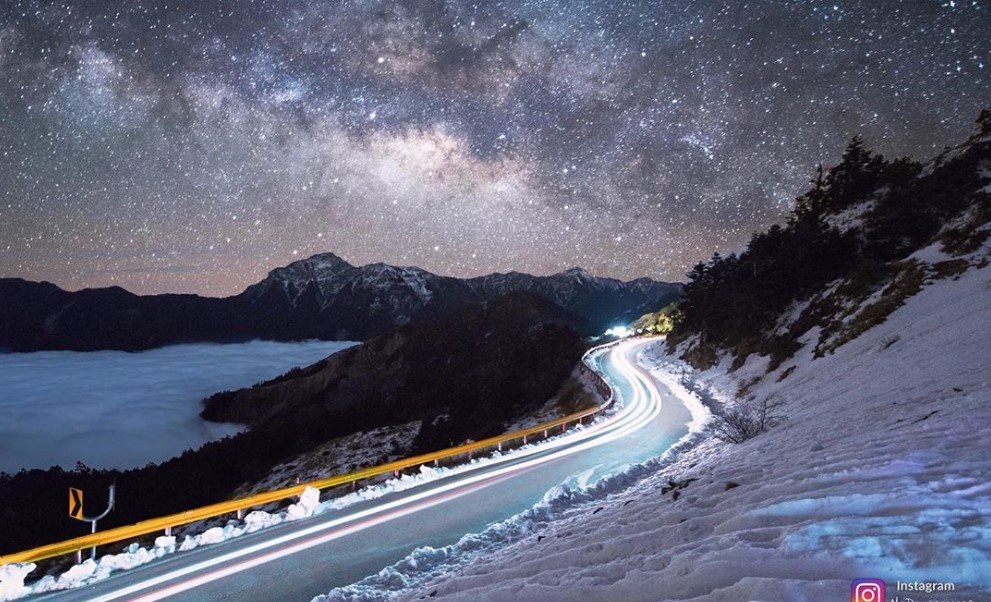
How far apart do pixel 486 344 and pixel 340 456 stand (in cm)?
5521

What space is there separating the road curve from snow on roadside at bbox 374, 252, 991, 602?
123 cm

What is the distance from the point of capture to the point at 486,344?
93.7m

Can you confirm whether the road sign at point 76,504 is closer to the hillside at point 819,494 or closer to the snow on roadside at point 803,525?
the hillside at point 819,494

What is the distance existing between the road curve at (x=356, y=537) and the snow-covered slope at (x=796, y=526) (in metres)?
0.79

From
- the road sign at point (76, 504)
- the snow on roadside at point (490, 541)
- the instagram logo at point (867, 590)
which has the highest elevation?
the road sign at point (76, 504)

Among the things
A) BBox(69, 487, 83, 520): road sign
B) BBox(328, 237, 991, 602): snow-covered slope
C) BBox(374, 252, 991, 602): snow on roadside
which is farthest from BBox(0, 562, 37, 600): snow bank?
BBox(374, 252, 991, 602): snow on roadside

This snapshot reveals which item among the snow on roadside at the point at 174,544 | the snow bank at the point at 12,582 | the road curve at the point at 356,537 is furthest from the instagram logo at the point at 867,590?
the snow bank at the point at 12,582

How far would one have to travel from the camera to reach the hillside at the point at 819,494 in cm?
332

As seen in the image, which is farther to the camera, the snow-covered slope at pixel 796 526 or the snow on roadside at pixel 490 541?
the snow on roadside at pixel 490 541

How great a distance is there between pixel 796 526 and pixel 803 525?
0.06 m

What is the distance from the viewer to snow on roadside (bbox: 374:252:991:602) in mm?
3162

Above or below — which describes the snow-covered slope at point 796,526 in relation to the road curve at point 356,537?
above

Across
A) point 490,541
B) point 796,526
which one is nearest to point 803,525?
point 796,526

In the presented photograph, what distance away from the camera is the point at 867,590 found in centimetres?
292
